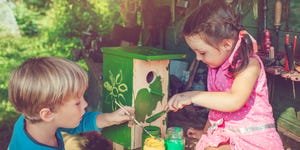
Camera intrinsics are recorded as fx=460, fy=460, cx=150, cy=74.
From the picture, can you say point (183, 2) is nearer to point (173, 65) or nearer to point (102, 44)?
point (173, 65)

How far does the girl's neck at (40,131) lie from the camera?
8.09ft

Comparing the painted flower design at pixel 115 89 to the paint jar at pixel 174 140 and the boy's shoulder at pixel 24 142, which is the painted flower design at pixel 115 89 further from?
the boy's shoulder at pixel 24 142

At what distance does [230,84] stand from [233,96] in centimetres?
16

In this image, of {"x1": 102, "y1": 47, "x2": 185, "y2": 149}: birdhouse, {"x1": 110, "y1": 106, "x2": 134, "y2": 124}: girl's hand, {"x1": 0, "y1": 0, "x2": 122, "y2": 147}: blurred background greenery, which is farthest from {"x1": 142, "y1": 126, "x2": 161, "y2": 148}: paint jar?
{"x1": 0, "y1": 0, "x2": 122, "y2": 147}: blurred background greenery

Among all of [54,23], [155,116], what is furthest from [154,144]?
[54,23]

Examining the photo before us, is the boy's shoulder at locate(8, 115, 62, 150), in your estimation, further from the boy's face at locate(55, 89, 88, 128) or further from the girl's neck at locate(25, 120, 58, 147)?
the boy's face at locate(55, 89, 88, 128)

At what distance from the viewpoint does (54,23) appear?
8.88 m

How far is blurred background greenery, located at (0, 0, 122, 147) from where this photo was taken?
7770 mm

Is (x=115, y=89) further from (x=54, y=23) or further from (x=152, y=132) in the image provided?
(x=54, y=23)

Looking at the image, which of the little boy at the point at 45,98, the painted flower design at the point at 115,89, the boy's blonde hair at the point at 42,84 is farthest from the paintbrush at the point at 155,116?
the boy's blonde hair at the point at 42,84

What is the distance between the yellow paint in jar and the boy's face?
1.71ft

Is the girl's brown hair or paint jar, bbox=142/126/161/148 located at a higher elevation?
the girl's brown hair

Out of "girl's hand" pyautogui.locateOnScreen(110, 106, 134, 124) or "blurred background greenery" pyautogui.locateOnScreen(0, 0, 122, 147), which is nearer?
"girl's hand" pyautogui.locateOnScreen(110, 106, 134, 124)

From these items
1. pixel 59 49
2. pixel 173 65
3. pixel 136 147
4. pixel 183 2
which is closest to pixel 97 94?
pixel 173 65
